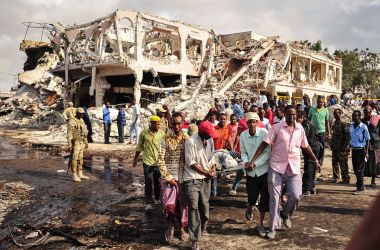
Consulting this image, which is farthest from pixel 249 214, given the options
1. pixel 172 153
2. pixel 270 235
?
pixel 172 153

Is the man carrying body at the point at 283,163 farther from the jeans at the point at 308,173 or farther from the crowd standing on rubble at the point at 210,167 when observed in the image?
the jeans at the point at 308,173

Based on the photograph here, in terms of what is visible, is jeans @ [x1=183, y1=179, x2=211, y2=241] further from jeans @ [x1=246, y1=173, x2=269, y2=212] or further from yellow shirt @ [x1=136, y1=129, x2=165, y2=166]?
yellow shirt @ [x1=136, y1=129, x2=165, y2=166]

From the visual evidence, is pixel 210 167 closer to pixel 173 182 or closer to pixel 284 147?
pixel 173 182

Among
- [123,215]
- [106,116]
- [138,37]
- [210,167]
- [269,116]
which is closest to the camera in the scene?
[210,167]

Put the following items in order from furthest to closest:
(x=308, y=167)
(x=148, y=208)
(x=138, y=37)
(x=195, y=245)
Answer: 1. (x=138, y=37)
2. (x=308, y=167)
3. (x=148, y=208)
4. (x=195, y=245)

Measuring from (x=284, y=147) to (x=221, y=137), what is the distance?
7.85 ft

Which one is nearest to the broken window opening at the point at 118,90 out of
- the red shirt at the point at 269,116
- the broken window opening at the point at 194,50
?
the broken window opening at the point at 194,50

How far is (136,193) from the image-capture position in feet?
24.5

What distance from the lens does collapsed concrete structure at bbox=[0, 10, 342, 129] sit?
64.5 ft

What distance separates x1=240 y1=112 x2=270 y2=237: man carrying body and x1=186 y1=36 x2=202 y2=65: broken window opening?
18.0 m

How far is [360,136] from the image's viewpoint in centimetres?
716

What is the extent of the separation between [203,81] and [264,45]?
19.8 feet

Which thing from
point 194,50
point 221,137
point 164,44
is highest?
point 164,44

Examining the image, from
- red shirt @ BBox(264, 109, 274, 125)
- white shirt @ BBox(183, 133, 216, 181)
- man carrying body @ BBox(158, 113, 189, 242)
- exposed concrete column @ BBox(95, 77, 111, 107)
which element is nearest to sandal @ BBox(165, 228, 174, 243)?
man carrying body @ BBox(158, 113, 189, 242)
